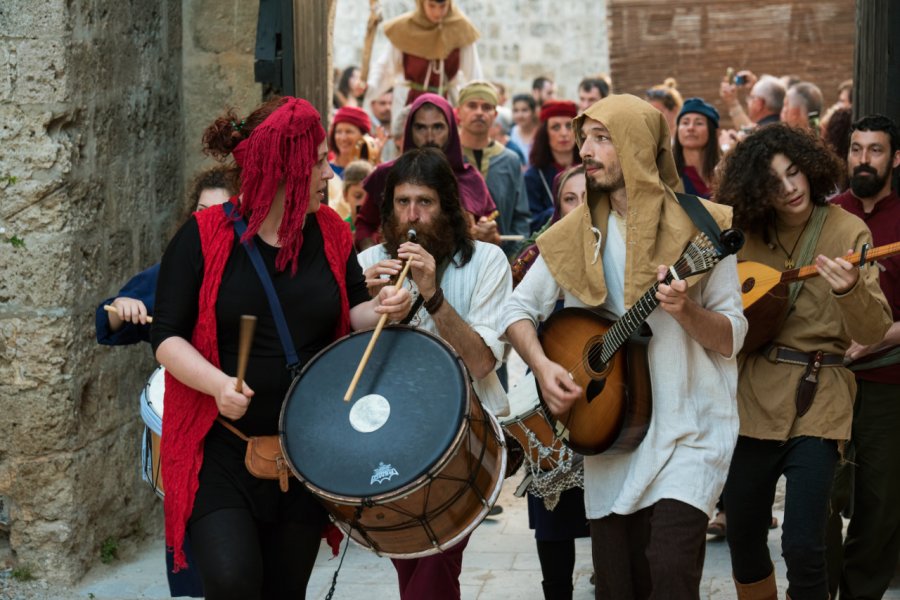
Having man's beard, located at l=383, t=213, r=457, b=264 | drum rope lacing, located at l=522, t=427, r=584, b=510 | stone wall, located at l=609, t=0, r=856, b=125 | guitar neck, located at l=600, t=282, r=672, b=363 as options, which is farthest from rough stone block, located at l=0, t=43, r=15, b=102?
stone wall, located at l=609, t=0, r=856, b=125

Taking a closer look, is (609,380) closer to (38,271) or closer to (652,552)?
(652,552)

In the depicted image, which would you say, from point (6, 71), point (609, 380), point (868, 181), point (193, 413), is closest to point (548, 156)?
point (868, 181)

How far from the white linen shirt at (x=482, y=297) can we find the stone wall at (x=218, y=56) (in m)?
2.45

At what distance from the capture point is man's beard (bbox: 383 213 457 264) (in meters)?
4.91

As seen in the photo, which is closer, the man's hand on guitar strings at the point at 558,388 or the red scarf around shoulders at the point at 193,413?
the red scarf around shoulders at the point at 193,413

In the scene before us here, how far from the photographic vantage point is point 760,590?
514cm

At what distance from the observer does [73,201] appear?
6.09m

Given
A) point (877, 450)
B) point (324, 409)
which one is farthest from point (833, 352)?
point (324, 409)

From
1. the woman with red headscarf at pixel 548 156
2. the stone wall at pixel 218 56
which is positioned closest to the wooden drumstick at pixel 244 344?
the stone wall at pixel 218 56

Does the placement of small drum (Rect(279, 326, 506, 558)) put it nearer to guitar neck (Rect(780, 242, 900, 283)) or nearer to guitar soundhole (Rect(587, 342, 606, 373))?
guitar soundhole (Rect(587, 342, 606, 373))

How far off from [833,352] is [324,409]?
6.36 ft

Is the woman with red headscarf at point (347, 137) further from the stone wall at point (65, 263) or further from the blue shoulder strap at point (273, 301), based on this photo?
the blue shoulder strap at point (273, 301)

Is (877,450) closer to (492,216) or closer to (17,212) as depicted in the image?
(492,216)

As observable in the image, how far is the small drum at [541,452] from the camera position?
5.12 m
